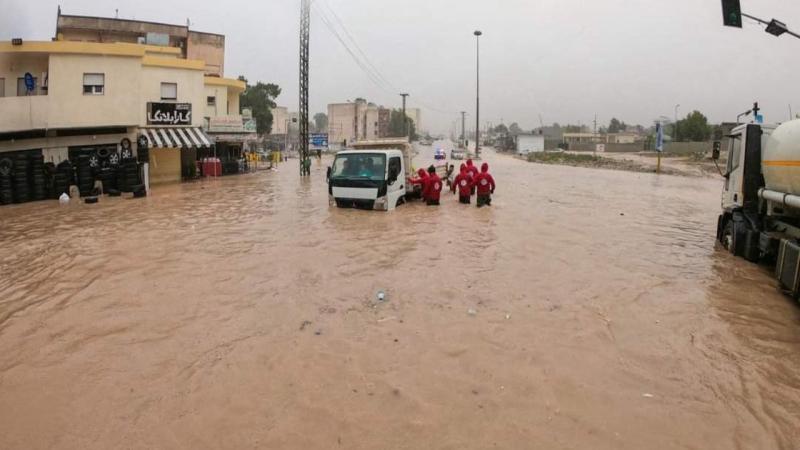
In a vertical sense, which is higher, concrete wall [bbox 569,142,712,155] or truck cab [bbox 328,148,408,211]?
concrete wall [bbox 569,142,712,155]

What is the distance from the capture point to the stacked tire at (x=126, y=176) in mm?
21016

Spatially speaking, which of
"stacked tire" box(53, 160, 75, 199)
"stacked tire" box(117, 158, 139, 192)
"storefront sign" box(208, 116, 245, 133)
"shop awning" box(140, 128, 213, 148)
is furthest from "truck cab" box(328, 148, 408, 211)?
"storefront sign" box(208, 116, 245, 133)

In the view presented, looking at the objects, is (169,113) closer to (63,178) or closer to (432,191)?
(63,178)

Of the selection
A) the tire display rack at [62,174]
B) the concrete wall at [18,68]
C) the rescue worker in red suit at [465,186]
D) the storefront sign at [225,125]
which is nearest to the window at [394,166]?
the rescue worker in red suit at [465,186]

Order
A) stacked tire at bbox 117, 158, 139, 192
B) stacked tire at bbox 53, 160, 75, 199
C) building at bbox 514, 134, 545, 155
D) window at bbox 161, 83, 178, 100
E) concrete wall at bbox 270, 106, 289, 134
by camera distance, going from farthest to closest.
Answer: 1. concrete wall at bbox 270, 106, 289, 134
2. building at bbox 514, 134, 545, 155
3. window at bbox 161, 83, 178, 100
4. stacked tire at bbox 117, 158, 139, 192
5. stacked tire at bbox 53, 160, 75, 199

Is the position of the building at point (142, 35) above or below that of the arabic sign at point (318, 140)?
above

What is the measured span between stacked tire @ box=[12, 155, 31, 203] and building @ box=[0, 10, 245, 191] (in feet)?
2.64

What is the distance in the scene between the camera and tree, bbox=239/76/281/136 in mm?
65812

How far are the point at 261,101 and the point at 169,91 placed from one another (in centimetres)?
4177

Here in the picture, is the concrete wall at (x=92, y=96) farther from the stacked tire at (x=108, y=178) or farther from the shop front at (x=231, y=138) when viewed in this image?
the shop front at (x=231, y=138)

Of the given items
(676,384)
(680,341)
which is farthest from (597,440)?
(680,341)

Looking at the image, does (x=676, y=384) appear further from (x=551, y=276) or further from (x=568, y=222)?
(x=568, y=222)

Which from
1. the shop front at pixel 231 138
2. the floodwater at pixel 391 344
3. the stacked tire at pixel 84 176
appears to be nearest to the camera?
the floodwater at pixel 391 344

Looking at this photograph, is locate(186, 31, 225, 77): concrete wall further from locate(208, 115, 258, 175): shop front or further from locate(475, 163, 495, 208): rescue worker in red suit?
locate(475, 163, 495, 208): rescue worker in red suit
